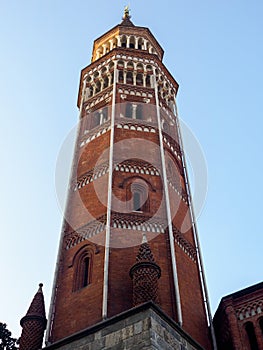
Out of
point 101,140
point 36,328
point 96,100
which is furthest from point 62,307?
point 96,100

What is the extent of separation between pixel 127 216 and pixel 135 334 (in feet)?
21.0

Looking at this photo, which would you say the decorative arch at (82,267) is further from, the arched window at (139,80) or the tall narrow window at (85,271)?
the arched window at (139,80)

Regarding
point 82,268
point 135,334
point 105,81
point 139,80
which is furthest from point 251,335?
point 105,81

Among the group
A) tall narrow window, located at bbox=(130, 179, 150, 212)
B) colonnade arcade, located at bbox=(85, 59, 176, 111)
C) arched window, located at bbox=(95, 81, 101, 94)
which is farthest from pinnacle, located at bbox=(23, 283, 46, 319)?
arched window, located at bbox=(95, 81, 101, 94)

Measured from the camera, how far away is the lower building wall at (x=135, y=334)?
9.80m

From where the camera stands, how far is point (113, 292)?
45.1 ft

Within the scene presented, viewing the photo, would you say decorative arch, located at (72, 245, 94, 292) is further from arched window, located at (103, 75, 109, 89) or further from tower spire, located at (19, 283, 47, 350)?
arched window, located at (103, 75, 109, 89)

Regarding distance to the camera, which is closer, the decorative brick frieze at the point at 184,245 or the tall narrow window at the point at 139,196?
the decorative brick frieze at the point at 184,245

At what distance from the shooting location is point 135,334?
9945 millimetres

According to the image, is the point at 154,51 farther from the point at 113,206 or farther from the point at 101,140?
the point at 113,206

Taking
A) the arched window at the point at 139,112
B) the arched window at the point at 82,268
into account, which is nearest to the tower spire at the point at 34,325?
the arched window at the point at 82,268

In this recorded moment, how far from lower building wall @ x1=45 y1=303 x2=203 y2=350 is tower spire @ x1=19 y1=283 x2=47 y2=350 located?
219 cm

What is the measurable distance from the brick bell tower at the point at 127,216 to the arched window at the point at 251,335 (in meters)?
1.12

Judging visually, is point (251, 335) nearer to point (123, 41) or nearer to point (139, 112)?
point (139, 112)
